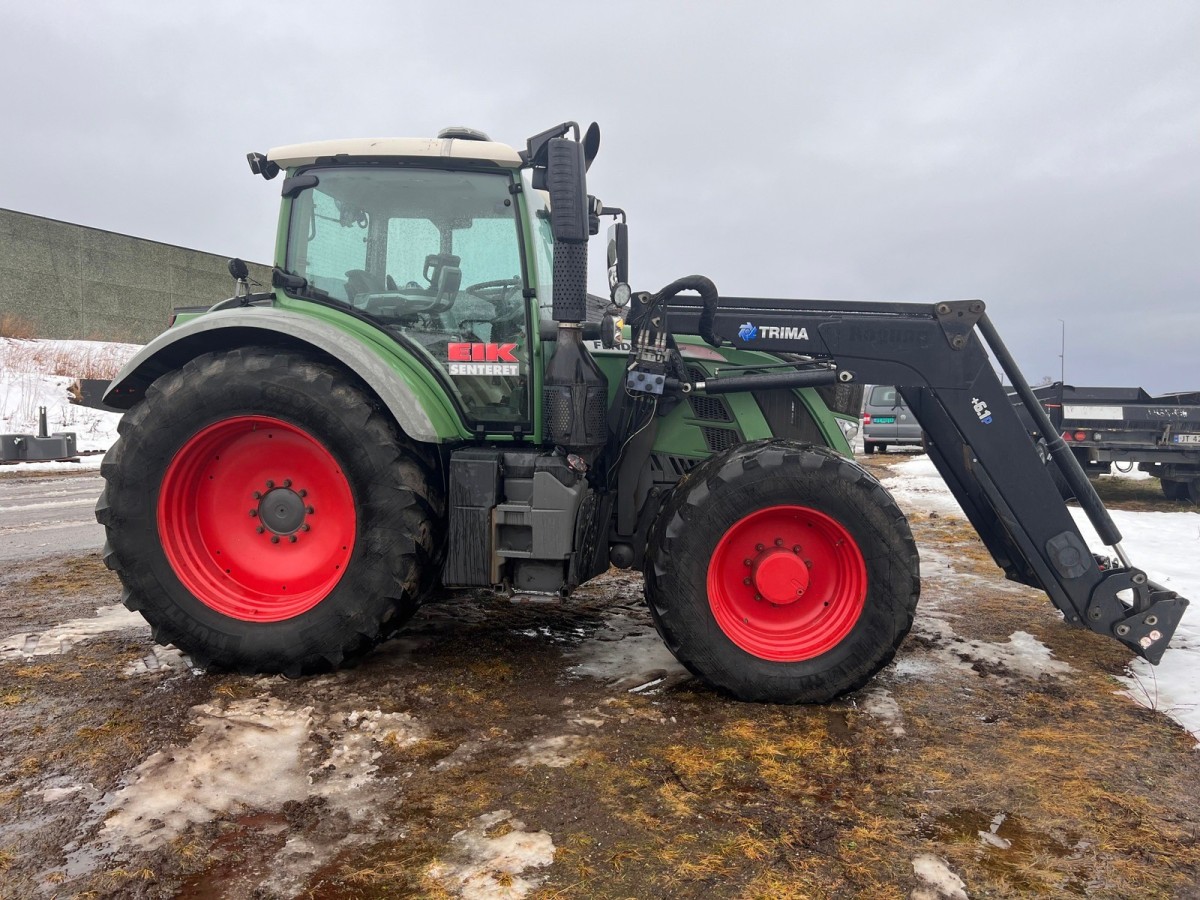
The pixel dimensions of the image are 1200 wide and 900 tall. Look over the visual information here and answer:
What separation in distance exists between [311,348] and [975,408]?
9.85 feet

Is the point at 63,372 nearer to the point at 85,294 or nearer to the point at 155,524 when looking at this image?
the point at 85,294

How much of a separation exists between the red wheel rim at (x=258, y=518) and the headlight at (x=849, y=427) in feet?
8.10

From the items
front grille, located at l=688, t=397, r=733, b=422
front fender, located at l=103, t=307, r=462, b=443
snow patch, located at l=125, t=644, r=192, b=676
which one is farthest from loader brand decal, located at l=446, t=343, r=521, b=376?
snow patch, located at l=125, t=644, r=192, b=676

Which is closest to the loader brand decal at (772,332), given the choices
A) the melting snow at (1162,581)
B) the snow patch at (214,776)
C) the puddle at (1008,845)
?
the melting snow at (1162,581)

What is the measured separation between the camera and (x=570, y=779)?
248cm

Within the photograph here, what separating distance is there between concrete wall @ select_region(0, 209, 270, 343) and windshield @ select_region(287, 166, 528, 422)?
22.4m

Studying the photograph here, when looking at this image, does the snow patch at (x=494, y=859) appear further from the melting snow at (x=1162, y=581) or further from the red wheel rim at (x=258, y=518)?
the melting snow at (x=1162, y=581)

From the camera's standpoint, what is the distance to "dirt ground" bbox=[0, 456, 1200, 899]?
2.00 meters

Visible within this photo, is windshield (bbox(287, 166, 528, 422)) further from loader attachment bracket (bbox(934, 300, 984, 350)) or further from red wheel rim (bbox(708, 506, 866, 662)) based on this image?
loader attachment bracket (bbox(934, 300, 984, 350))

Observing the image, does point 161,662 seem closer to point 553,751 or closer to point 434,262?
point 553,751

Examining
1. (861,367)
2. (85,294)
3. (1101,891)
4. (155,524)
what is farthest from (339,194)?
(85,294)

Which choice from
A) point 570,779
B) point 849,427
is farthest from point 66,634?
point 849,427

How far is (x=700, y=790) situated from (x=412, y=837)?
2.94ft

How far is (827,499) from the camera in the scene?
312 centimetres
